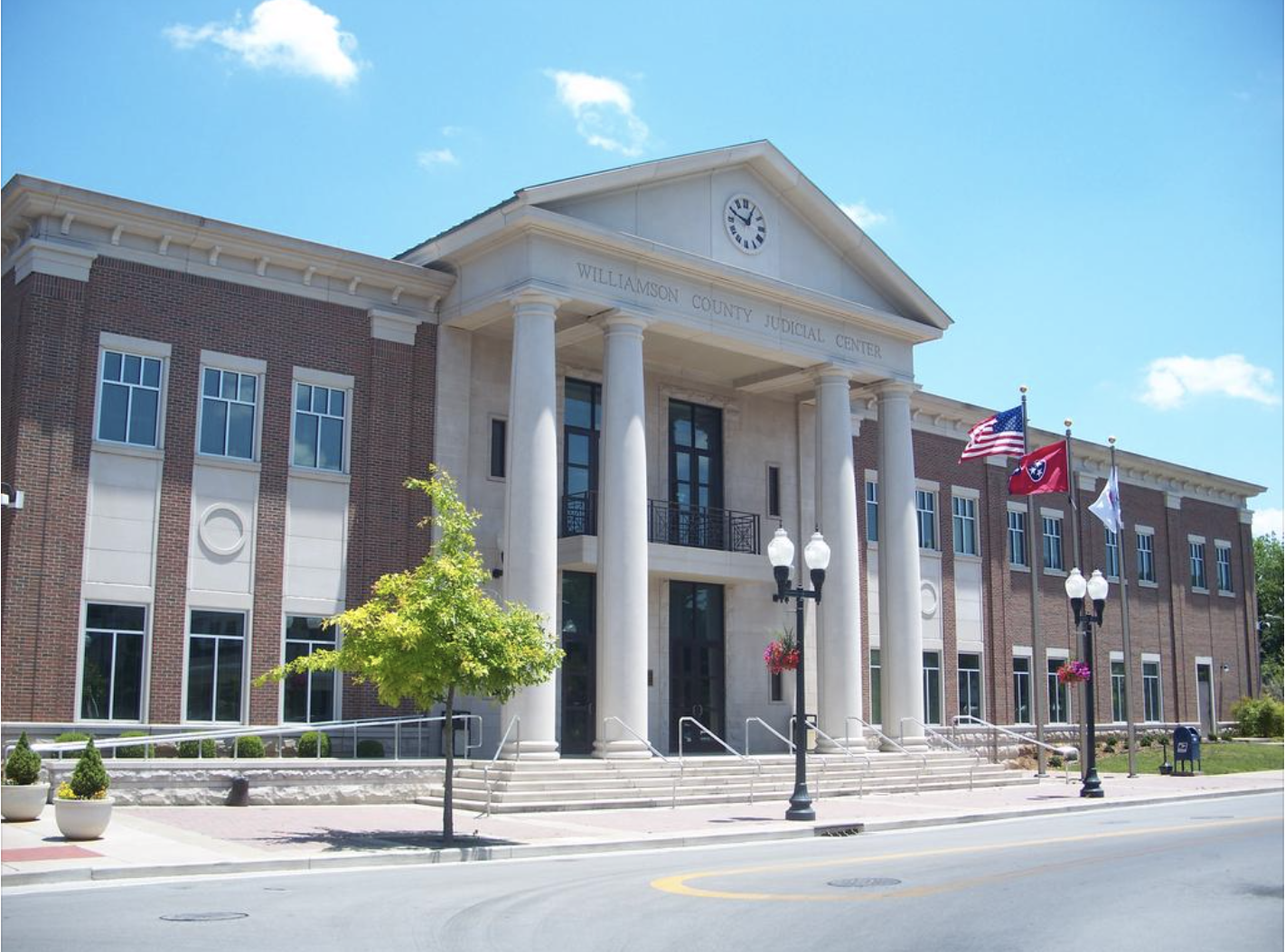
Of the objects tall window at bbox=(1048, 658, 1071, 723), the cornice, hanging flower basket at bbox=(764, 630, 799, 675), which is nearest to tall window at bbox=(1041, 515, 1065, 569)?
tall window at bbox=(1048, 658, 1071, 723)

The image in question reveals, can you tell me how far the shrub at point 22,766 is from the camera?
57.9 feet

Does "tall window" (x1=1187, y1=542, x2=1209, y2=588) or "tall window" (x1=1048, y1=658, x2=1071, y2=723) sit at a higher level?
"tall window" (x1=1187, y1=542, x2=1209, y2=588)

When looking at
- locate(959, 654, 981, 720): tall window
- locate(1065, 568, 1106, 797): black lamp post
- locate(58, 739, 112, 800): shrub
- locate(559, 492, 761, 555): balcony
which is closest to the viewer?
locate(58, 739, 112, 800): shrub

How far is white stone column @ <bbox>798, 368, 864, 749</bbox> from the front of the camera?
30.3 metres

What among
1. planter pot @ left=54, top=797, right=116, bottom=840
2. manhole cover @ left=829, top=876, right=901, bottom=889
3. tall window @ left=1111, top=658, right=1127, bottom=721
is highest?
tall window @ left=1111, top=658, right=1127, bottom=721

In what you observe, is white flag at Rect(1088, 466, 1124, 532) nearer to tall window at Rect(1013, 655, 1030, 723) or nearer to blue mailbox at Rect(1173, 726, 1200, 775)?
blue mailbox at Rect(1173, 726, 1200, 775)

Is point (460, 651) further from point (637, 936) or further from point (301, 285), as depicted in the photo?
point (301, 285)

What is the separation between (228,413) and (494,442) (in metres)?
5.91

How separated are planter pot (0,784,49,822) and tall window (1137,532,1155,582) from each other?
39.0 metres

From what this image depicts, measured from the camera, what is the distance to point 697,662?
32.2 meters

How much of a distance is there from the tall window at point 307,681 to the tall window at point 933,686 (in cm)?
1893

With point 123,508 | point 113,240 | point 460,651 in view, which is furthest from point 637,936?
point 113,240

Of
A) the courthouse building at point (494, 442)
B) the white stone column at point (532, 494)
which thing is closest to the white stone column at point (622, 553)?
the courthouse building at point (494, 442)

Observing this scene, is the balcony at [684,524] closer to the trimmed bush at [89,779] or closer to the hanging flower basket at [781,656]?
the hanging flower basket at [781,656]
